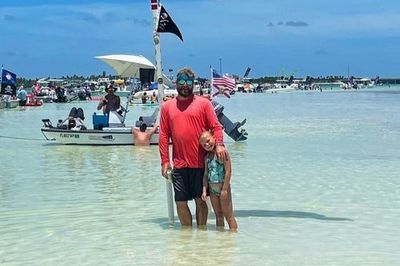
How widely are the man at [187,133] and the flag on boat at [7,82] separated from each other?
3971 centimetres

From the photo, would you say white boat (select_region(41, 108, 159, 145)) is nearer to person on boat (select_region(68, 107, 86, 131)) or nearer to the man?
person on boat (select_region(68, 107, 86, 131))

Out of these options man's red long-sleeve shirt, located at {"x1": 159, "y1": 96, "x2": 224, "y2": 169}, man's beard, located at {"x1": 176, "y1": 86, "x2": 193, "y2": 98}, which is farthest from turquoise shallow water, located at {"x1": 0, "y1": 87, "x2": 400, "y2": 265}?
man's beard, located at {"x1": 176, "y1": 86, "x2": 193, "y2": 98}

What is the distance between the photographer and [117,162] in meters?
16.7

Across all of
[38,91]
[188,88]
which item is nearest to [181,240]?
[188,88]

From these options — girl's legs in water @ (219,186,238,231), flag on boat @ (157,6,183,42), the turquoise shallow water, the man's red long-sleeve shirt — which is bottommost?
the turquoise shallow water

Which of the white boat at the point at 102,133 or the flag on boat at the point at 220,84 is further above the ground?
the flag on boat at the point at 220,84

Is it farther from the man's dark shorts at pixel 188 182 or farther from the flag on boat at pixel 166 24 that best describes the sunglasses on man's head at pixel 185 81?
the flag on boat at pixel 166 24

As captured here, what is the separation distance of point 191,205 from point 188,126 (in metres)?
2.82

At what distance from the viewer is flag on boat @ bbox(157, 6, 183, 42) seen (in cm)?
870

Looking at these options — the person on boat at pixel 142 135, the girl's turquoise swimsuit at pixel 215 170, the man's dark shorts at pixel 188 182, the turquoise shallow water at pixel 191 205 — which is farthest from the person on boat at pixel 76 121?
the girl's turquoise swimsuit at pixel 215 170

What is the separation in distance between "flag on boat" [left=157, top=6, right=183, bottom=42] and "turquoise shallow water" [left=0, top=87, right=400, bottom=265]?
2.46 meters

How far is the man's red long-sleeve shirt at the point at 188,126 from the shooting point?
7.67 m

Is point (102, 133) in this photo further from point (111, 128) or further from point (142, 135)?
point (142, 135)

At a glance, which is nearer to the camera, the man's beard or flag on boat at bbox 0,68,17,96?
the man's beard
